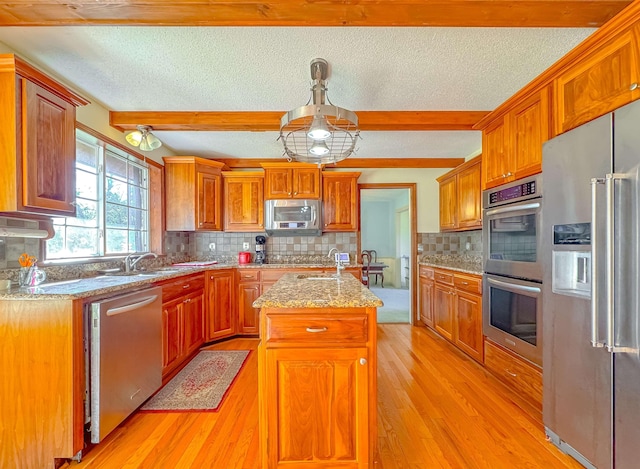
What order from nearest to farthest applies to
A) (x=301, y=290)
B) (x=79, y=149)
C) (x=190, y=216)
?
1. (x=301, y=290)
2. (x=79, y=149)
3. (x=190, y=216)

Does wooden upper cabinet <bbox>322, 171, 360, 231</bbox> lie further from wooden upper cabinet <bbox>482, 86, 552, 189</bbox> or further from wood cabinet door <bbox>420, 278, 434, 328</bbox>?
wooden upper cabinet <bbox>482, 86, 552, 189</bbox>

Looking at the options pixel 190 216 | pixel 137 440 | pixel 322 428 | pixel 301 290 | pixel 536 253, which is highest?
pixel 190 216

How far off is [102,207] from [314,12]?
2551 millimetres

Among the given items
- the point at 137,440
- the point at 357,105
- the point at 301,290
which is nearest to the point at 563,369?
the point at 301,290

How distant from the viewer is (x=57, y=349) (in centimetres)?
158

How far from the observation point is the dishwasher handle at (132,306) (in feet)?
5.85

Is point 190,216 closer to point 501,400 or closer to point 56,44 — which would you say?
point 56,44

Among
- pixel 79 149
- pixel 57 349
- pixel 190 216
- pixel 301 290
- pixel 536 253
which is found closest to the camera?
pixel 57 349

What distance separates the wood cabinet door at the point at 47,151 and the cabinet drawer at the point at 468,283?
326 centimetres

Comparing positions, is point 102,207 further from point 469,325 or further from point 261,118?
point 469,325

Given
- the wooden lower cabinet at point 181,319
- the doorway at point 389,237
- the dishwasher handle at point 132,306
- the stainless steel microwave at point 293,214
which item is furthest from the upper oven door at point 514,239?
the doorway at point 389,237

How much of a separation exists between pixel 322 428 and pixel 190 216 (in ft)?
10.0

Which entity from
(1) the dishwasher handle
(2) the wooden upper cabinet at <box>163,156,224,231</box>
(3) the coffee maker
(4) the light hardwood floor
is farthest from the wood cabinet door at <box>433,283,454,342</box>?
(2) the wooden upper cabinet at <box>163,156,224,231</box>

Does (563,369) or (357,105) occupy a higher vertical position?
(357,105)
